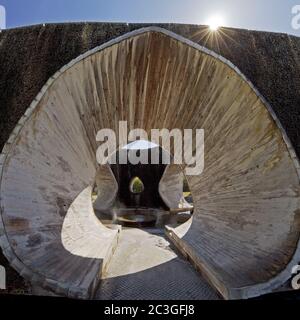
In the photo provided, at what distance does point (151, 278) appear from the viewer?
9.49 feet

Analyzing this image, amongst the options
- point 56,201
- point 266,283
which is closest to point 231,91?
point 266,283

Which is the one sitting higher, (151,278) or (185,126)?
(185,126)

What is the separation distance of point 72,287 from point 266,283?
1585mm

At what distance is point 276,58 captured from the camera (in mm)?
3107

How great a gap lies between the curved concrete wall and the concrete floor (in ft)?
0.76

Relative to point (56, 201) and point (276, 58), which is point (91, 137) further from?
point (276, 58)

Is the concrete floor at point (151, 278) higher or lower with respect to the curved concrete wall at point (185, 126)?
lower

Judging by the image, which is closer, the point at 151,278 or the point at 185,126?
the point at 151,278

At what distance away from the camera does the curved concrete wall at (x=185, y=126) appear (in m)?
2.45

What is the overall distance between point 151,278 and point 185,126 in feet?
6.46

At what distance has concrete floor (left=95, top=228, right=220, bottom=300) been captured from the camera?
98.2 inches

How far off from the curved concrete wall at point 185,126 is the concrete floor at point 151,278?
0.23 meters

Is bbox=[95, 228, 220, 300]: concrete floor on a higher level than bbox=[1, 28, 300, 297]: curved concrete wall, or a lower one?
lower
